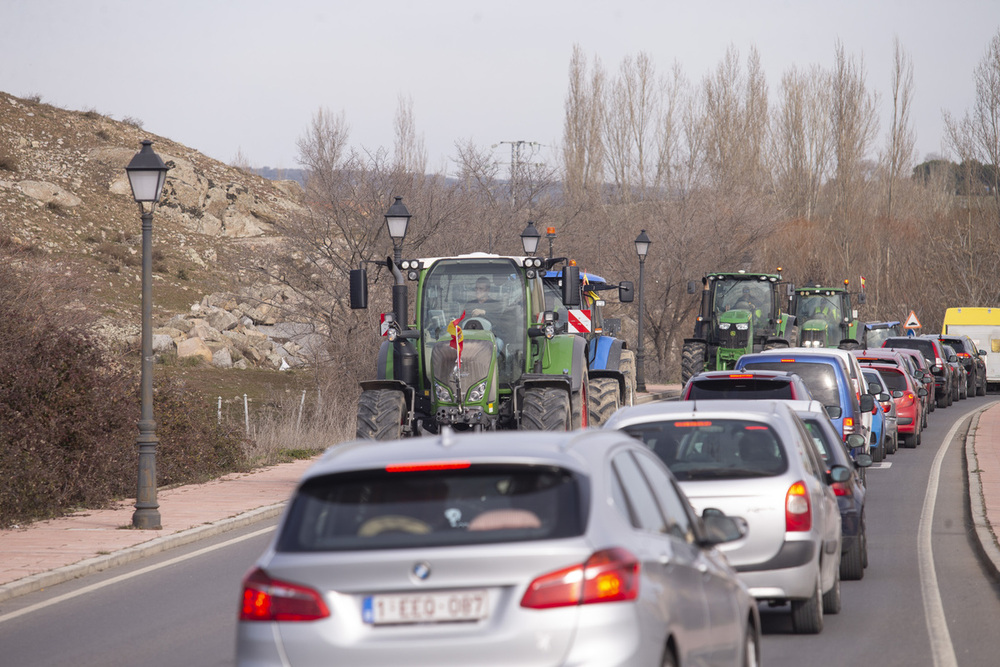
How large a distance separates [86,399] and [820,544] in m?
10.9

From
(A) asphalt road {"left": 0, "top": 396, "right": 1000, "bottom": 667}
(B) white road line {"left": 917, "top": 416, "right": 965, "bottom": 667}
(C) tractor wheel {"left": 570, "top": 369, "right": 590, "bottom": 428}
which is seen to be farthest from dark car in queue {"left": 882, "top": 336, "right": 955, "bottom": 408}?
(A) asphalt road {"left": 0, "top": 396, "right": 1000, "bottom": 667}

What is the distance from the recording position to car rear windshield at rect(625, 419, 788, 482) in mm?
8695

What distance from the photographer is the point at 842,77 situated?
71.9 m

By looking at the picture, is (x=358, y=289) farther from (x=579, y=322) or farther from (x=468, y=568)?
(x=468, y=568)

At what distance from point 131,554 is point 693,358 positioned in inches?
923

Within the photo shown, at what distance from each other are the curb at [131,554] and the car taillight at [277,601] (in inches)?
265

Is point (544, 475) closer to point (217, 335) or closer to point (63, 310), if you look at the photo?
point (63, 310)

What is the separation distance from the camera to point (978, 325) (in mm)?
48406

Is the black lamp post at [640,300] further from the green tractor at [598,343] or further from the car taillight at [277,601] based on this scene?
the car taillight at [277,601]

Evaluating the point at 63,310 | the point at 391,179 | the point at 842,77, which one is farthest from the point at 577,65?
the point at 63,310

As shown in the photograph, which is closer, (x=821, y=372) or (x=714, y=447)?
(x=714, y=447)

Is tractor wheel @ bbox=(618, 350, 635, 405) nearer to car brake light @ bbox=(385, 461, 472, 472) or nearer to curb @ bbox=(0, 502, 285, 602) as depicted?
curb @ bbox=(0, 502, 285, 602)

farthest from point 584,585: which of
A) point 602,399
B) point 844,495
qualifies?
point 602,399

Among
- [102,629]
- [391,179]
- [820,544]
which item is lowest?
[102,629]
